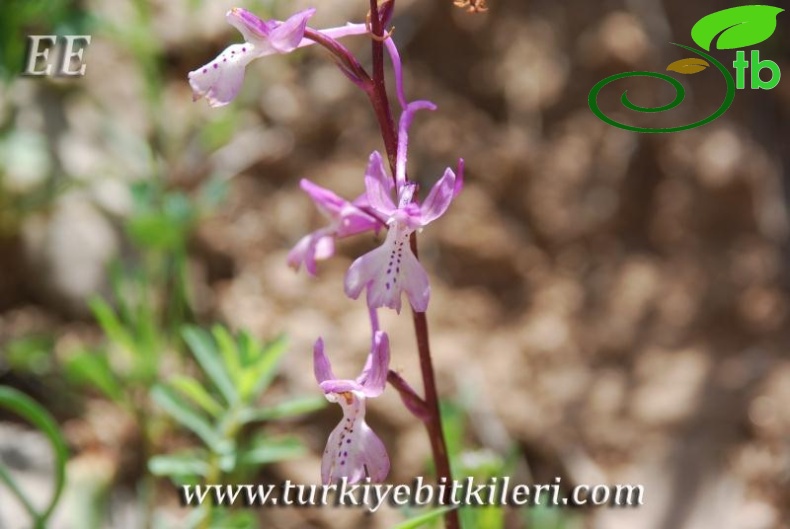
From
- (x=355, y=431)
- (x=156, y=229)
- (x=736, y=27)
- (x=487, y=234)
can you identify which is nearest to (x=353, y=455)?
(x=355, y=431)

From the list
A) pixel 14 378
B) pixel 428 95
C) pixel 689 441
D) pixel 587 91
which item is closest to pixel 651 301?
pixel 689 441

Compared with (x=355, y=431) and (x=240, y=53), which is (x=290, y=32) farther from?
(x=355, y=431)

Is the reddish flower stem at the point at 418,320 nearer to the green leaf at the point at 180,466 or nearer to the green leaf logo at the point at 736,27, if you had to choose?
the green leaf at the point at 180,466

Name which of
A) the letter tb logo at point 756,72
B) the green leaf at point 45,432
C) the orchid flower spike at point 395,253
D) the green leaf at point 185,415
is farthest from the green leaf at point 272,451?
the letter tb logo at point 756,72

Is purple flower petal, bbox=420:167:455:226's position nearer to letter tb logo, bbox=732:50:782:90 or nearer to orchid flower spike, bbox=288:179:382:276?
orchid flower spike, bbox=288:179:382:276

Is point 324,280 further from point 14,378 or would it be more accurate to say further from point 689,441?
point 689,441

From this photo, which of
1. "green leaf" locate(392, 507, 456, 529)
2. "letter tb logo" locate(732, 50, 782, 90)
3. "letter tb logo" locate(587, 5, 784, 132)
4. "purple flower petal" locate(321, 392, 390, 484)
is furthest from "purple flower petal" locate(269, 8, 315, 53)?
"letter tb logo" locate(732, 50, 782, 90)
